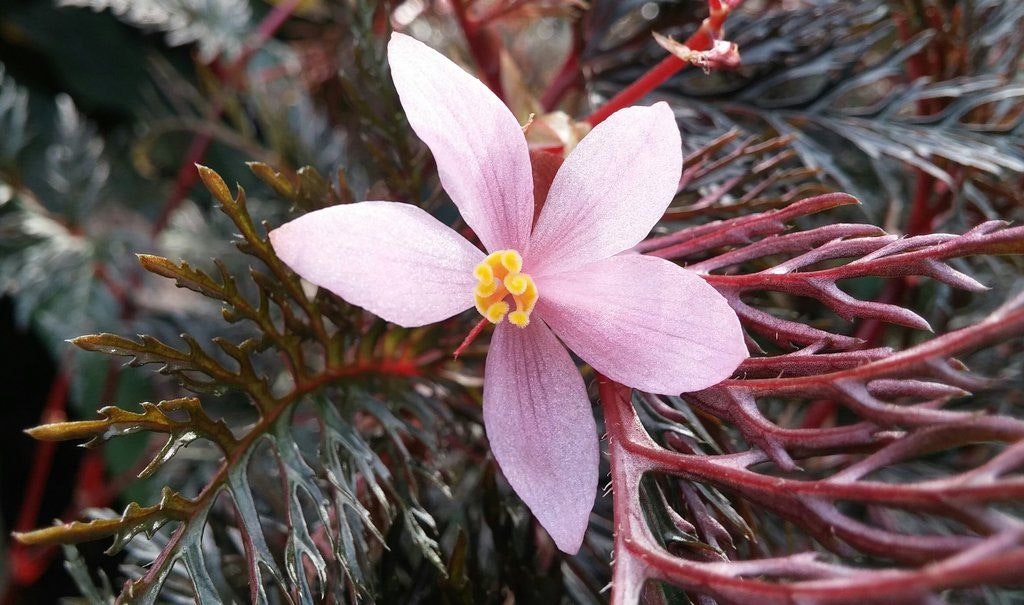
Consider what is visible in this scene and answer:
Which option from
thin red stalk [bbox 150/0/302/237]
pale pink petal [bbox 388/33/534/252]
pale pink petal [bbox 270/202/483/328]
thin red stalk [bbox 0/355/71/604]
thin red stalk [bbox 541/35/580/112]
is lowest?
thin red stalk [bbox 0/355/71/604]

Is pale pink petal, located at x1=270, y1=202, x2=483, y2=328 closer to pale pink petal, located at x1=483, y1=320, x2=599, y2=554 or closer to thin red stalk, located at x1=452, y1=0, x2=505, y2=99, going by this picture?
pale pink petal, located at x1=483, y1=320, x2=599, y2=554

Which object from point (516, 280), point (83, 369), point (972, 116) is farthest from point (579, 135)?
point (83, 369)

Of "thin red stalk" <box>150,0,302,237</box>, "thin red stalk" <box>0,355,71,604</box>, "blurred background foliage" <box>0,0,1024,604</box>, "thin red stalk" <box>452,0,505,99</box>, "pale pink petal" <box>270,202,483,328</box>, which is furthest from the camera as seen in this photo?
"thin red stalk" <box>150,0,302,237</box>

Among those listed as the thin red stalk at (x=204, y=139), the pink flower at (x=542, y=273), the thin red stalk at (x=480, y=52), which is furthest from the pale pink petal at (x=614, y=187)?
the thin red stalk at (x=204, y=139)

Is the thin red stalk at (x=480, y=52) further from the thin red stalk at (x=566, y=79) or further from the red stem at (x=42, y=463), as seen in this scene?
the red stem at (x=42, y=463)

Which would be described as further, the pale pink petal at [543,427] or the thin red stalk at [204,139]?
the thin red stalk at [204,139]

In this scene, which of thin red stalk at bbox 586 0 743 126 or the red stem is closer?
thin red stalk at bbox 586 0 743 126

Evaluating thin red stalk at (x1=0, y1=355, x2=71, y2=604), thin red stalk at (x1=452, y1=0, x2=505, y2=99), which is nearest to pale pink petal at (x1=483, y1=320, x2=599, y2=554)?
thin red stalk at (x1=452, y1=0, x2=505, y2=99)

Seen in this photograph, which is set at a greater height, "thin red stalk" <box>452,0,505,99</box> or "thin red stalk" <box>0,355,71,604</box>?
"thin red stalk" <box>452,0,505,99</box>

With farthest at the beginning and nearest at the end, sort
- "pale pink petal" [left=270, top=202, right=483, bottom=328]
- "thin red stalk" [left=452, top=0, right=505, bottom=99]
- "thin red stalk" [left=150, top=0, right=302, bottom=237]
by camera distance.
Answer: "thin red stalk" [left=150, top=0, right=302, bottom=237]
"thin red stalk" [left=452, top=0, right=505, bottom=99]
"pale pink petal" [left=270, top=202, right=483, bottom=328]
